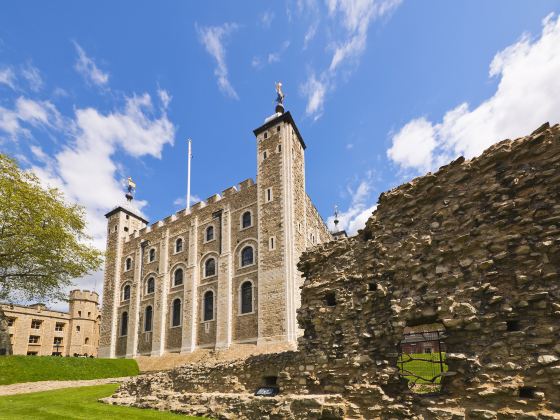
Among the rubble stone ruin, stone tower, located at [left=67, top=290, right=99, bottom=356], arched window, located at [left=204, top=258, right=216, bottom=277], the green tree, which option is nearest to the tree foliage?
the green tree

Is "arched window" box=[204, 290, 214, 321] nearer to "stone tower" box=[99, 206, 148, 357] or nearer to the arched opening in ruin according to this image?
"stone tower" box=[99, 206, 148, 357]

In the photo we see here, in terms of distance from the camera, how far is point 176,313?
29.9 m

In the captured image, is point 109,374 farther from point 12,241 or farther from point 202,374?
point 202,374

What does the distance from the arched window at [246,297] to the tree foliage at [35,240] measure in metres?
9.90

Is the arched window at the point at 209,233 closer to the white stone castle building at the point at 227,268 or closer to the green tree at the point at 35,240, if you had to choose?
the white stone castle building at the point at 227,268

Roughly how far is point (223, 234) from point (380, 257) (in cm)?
2139

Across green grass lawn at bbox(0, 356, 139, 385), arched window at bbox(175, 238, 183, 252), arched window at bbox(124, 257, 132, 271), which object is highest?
arched window at bbox(175, 238, 183, 252)

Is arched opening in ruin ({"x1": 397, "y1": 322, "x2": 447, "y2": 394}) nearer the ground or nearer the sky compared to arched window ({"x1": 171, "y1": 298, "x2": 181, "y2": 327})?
nearer the ground

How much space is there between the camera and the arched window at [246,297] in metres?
25.4

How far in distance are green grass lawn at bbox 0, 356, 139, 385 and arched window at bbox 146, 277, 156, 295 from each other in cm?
736

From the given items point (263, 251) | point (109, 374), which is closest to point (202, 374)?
point (263, 251)

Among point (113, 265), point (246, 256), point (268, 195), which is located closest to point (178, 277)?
point (246, 256)

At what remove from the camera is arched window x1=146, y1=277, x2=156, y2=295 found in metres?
32.7

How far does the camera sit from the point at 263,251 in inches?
1001
